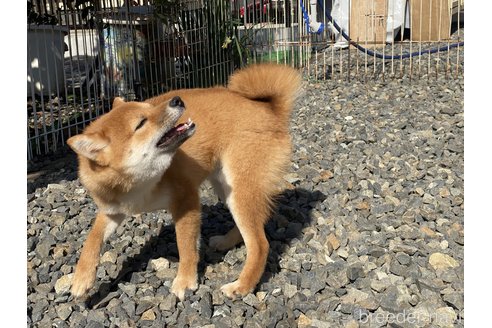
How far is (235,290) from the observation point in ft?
9.62

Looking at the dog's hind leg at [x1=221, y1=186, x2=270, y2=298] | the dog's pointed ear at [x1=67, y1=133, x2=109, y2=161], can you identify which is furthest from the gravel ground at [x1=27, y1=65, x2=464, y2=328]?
the dog's pointed ear at [x1=67, y1=133, x2=109, y2=161]

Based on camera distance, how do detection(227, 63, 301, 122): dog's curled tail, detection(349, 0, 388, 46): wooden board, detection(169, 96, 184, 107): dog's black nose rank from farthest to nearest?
detection(349, 0, 388, 46): wooden board, detection(227, 63, 301, 122): dog's curled tail, detection(169, 96, 184, 107): dog's black nose

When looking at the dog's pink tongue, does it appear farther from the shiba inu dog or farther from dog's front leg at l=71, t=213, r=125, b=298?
dog's front leg at l=71, t=213, r=125, b=298

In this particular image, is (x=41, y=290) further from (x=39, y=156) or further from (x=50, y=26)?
(x=50, y=26)

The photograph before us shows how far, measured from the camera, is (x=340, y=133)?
224 inches

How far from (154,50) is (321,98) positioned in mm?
2189

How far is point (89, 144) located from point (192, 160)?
61 centimetres

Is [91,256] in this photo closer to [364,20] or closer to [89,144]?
[89,144]

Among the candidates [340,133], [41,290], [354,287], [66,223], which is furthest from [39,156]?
[354,287]

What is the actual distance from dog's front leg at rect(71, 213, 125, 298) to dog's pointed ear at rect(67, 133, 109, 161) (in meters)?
0.46

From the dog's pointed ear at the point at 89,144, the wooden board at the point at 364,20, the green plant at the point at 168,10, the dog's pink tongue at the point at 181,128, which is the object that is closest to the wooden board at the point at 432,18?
the wooden board at the point at 364,20

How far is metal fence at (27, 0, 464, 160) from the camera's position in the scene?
5.90 metres

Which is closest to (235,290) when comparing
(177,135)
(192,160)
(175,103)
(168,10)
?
(192,160)

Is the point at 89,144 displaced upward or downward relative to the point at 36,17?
downward
